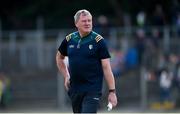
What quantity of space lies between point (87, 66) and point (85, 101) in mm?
500

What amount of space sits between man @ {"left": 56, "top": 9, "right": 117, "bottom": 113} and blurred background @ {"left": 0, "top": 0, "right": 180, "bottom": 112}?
15.2 m

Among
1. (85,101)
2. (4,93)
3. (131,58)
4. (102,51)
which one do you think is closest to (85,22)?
(102,51)

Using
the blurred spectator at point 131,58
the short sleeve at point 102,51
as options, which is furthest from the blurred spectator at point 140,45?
the short sleeve at point 102,51

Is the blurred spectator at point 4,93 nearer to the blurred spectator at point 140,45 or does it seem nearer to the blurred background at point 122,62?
the blurred background at point 122,62

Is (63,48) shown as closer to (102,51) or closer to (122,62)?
(102,51)

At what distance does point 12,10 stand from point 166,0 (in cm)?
1096

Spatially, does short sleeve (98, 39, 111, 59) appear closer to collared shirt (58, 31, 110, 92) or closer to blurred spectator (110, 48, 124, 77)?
collared shirt (58, 31, 110, 92)

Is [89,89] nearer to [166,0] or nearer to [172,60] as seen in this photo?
[172,60]

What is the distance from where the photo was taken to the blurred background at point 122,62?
1126 inches

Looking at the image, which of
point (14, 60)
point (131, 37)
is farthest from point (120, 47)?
point (14, 60)

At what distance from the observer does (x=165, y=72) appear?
28.5 meters

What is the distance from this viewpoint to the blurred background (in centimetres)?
2861

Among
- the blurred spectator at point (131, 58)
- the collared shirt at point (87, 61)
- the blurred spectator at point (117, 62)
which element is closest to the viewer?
the collared shirt at point (87, 61)

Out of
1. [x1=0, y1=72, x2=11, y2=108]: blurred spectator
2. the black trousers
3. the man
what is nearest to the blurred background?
[x1=0, y1=72, x2=11, y2=108]: blurred spectator
